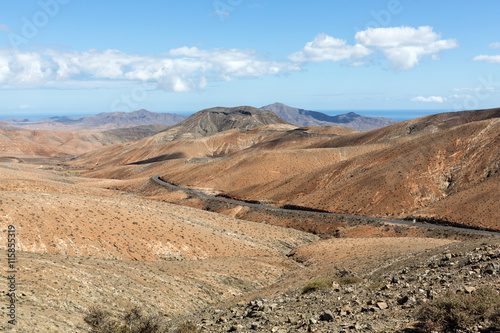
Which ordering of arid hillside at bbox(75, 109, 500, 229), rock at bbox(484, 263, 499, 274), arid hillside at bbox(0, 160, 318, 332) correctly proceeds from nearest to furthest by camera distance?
1. rock at bbox(484, 263, 499, 274)
2. arid hillside at bbox(0, 160, 318, 332)
3. arid hillside at bbox(75, 109, 500, 229)

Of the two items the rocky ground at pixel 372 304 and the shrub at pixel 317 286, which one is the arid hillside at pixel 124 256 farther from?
the shrub at pixel 317 286

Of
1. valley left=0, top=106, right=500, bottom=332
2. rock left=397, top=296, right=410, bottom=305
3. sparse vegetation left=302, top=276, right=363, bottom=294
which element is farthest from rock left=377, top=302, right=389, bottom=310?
sparse vegetation left=302, top=276, right=363, bottom=294

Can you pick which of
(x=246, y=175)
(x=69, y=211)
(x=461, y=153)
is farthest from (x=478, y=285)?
(x=246, y=175)

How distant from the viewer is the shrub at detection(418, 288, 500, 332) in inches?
391

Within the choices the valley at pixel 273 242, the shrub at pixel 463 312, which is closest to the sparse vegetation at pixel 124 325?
the valley at pixel 273 242

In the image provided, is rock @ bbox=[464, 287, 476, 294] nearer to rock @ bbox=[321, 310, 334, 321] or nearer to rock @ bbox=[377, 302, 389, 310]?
rock @ bbox=[377, 302, 389, 310]

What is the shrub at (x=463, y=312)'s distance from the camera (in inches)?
391

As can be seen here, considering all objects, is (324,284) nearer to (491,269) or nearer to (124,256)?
(491,269)

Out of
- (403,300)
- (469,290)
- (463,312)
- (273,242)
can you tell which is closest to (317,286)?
(403,300)

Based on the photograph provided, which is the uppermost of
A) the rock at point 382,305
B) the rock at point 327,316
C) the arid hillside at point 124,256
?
the rock at point 382,305

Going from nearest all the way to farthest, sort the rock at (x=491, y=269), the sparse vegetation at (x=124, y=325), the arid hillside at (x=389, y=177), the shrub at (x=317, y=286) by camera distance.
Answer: the sparse vegetation at (x=124, y=325)
the rock at (x=491, y=269)
the shrub at (x=317, y=286)
the arid hillside at (x=389, y=177)

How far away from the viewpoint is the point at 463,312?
10.0m

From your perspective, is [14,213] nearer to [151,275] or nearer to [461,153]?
[151,275]

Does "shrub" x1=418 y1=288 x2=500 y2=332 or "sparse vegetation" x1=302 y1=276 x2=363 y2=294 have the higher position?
"shrub" x1=418 y1=288 x2=500 y2=332
